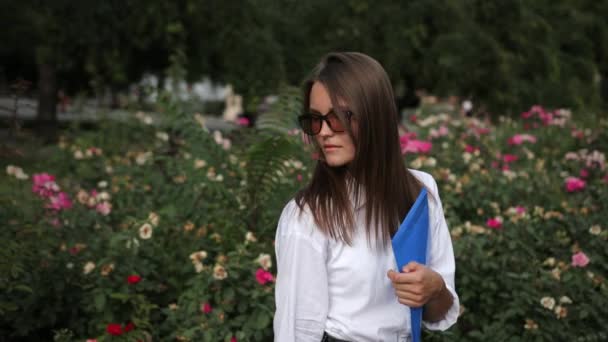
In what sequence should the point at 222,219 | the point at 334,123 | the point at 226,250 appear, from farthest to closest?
the point at 222,219 < the point at 226,250 < the point at 334,123

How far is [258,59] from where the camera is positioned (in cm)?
1052

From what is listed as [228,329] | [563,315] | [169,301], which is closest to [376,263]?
[228,329]

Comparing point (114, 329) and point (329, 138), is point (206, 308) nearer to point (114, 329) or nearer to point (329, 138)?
point (114, 329)

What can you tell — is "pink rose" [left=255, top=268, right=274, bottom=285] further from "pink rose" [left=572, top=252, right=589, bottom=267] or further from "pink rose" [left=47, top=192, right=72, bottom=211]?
"pink rose" [left=572, top=252, right=589, bottom=267]

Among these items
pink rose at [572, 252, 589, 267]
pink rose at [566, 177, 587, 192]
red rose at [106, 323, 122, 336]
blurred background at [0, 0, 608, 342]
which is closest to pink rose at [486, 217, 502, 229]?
blurred background at [0, 0, 608, 342]

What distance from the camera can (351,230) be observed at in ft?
4.61

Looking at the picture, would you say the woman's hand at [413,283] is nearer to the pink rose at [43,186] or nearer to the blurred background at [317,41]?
the pink rose at [43,186]

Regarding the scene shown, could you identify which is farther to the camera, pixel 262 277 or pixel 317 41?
pixel 317 41

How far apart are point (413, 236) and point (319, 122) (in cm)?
32

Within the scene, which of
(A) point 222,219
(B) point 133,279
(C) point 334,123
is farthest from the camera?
(A) point 222,219

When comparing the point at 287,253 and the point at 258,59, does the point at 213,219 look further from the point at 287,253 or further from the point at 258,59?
the point at 258,59

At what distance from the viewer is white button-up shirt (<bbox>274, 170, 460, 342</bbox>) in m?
1.35

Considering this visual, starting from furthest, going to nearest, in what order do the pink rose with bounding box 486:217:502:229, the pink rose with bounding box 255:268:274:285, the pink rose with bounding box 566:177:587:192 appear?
the pink rose with bounding box 566:177:587:192, the pink rose with bounding box 486:217:502:229, the pink rose with bounding box 255:268:274:285

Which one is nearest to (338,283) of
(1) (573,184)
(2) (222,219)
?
(2) (222,219)
